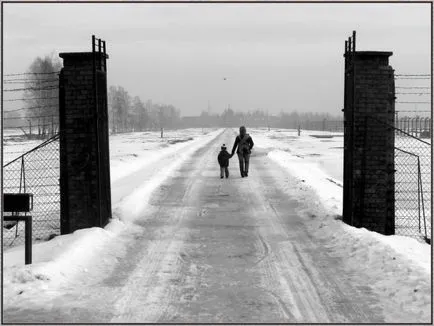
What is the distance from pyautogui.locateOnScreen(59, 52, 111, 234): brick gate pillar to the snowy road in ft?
3.30

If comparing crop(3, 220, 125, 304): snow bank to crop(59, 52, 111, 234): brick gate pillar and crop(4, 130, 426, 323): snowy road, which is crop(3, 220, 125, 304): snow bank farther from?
crop(59, 52, 111, 234): brick gate pillar

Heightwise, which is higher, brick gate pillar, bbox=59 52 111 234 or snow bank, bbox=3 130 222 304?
brick gate pillar, bbox=59 52 111 234

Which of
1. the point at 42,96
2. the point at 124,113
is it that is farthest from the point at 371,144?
the point at 124,113

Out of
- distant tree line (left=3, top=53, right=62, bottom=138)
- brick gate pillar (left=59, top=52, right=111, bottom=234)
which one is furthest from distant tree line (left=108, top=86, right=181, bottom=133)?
→ brick gate pillar (left=59, top=52, right=111, bottom=234)

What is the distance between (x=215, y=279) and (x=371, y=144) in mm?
4539

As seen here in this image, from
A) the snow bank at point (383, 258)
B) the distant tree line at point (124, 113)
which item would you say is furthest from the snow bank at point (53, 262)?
the distant tree line at point (124, 113)

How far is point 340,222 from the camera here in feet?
28.4

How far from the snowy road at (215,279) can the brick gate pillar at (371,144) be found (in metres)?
1.14

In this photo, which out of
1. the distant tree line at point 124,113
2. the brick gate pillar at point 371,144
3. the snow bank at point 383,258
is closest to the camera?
the snow bank at point 383,258

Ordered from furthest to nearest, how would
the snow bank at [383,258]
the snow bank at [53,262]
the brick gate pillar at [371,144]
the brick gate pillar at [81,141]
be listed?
the brick gate pillar at [371,144]
the brick gate pillar at [81,141]
the snow bank at [53,262]
the snow bank at [383,258]

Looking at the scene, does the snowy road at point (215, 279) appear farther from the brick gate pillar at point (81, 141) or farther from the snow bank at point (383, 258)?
the brick gate pillar at point (81, 141)

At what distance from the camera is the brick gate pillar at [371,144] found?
8.80 meters

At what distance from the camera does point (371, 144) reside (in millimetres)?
8922

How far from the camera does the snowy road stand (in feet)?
15.5
